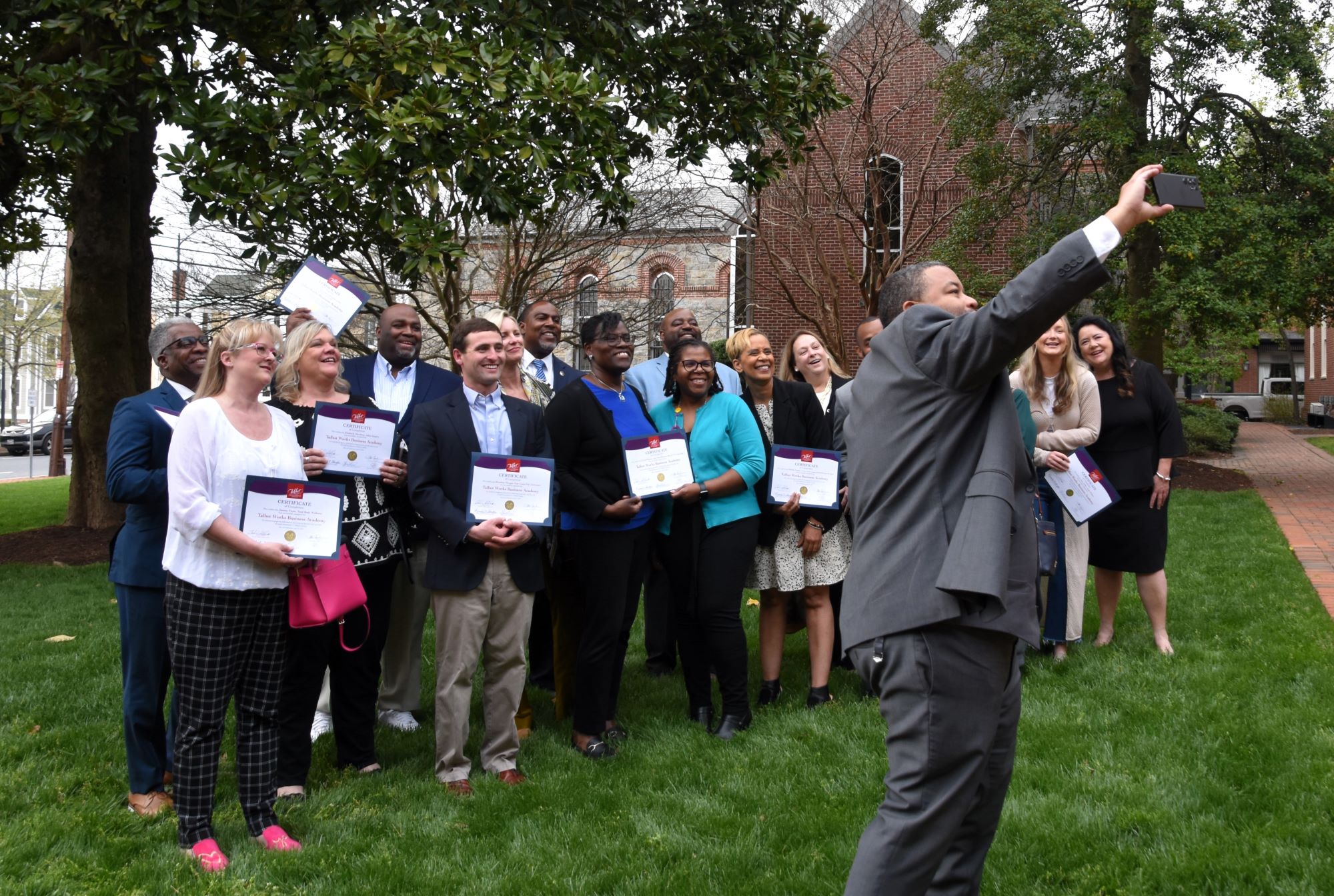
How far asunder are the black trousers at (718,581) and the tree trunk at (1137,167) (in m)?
13.3

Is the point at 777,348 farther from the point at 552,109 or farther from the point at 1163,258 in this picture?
the point at 552,109

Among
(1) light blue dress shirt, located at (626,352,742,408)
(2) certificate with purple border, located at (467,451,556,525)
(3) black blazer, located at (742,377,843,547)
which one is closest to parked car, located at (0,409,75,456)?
(1) light blue dress shirt, located at (626,352,742,408)

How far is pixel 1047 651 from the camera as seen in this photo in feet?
24.1

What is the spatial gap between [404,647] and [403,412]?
137 cm

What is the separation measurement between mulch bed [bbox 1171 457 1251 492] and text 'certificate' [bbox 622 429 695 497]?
13.7 m

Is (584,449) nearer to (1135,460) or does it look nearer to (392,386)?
(392,386)

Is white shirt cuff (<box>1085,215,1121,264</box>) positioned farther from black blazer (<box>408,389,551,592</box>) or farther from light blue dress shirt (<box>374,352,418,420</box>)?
light blue dress shirt (<box>374,352,418,420</box>)

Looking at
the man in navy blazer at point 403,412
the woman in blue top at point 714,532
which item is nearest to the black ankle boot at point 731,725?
the woman in blue top at point 714,532

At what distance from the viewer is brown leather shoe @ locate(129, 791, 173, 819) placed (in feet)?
16.1

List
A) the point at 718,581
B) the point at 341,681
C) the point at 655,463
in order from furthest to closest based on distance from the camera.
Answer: the point at 718,581, the point at 655,463, the point at 341,681

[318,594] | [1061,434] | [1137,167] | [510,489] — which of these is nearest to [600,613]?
[510,489]

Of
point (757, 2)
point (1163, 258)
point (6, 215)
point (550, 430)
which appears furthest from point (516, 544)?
point (1163, 258)

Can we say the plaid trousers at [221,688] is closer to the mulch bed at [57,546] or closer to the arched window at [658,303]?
the mulch bed at [57,546]

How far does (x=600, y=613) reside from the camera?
5.86 m
